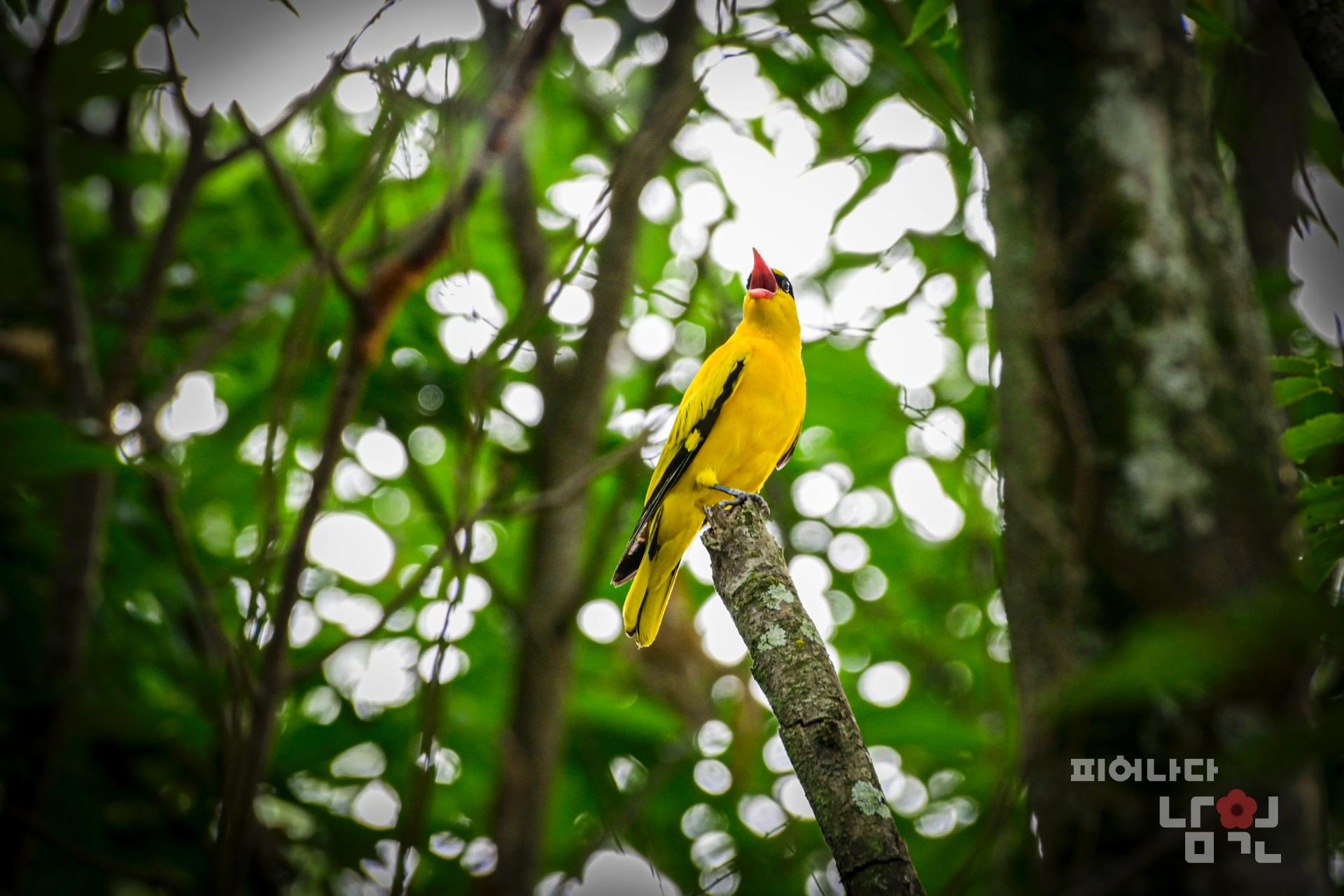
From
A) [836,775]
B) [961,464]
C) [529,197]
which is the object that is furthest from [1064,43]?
[529,197]

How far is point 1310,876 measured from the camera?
1.44 metres

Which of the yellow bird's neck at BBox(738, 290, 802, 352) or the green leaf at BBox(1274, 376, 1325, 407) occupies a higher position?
the yellow bird's neck at BBox(738, 290, 802, 352)

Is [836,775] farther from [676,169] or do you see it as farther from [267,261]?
[676,169]

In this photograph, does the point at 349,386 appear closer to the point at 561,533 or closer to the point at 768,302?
Answer: the point at 561,533

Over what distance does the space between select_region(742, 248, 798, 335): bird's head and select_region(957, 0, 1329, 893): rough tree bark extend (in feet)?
6.46

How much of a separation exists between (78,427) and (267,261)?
1684mm

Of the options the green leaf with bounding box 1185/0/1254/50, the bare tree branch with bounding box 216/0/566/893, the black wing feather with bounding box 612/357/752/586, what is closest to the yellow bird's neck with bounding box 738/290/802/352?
the black wing feather with bounding box 612/357/752/586

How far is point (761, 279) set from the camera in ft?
14.5

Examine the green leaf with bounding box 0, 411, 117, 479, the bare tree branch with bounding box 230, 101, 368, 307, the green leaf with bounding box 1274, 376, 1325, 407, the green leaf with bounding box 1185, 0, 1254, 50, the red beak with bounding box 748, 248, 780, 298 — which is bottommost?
the green leaf with bounding box 0, 411, 117, 479

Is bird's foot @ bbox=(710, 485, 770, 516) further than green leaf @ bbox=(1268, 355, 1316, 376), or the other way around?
bird's foot @ bbox=(710, 485, 770, 516)

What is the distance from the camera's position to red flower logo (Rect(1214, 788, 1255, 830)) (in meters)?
1.47

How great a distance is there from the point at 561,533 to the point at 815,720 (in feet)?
9.16

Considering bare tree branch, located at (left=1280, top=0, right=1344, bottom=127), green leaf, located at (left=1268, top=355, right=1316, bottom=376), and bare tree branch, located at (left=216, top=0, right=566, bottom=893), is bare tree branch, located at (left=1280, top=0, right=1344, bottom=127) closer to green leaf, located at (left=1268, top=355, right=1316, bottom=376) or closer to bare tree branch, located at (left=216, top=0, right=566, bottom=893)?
green leaf, located at (left=1268, top=355, right=1316, bottom=376)

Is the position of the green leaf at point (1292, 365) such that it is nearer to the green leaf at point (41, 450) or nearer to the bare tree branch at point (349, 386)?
the bare tree branch at point (349, 386)
